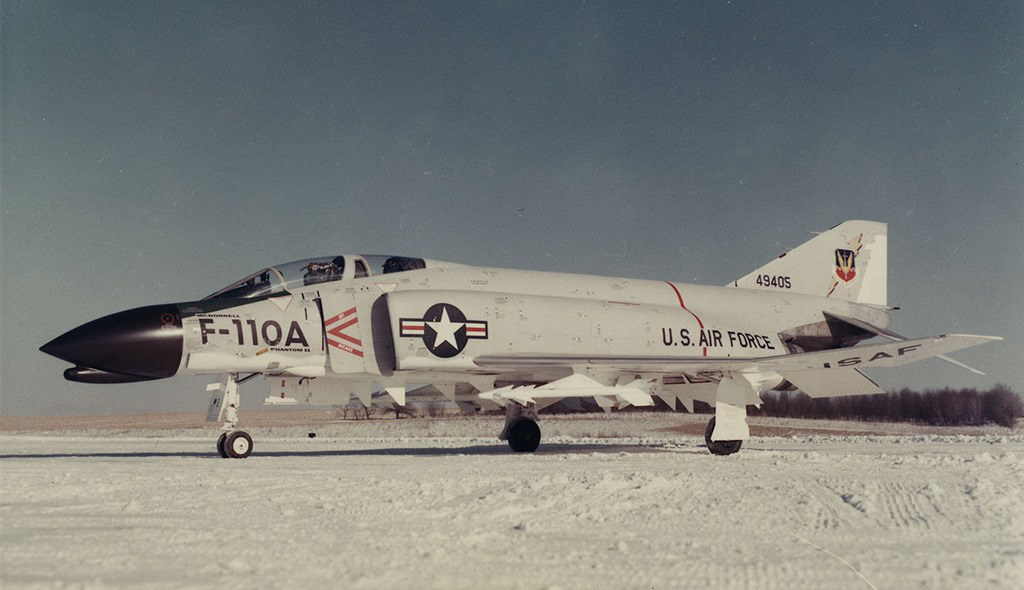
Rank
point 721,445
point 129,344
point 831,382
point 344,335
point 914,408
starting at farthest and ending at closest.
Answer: point 914,408
point 831,382
point 721,445
point 344,335
point 129,344

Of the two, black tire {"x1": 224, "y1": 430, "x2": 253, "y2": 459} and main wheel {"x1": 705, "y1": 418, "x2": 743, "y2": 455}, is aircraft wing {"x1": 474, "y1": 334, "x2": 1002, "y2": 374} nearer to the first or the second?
main wheel {"x1": 705, "y1": 418, "x2": 743, "y2": 455}

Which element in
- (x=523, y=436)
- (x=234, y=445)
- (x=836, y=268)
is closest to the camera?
(x=234, y=445)

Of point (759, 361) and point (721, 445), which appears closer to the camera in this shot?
point (759, 361)

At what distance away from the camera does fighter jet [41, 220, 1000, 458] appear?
1108 centimetres

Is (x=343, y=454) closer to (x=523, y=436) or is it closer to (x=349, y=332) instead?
(x=349, y=332)

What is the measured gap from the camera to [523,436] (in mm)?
13766

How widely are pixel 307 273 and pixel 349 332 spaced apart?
3.76ft

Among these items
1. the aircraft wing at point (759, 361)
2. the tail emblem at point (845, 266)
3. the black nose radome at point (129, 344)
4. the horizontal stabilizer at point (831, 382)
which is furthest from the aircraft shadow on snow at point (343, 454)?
the tail emblem at point (845, 266)

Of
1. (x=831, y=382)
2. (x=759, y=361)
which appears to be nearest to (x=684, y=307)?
(x=759, y=361)

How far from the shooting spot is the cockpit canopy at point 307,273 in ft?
39.4

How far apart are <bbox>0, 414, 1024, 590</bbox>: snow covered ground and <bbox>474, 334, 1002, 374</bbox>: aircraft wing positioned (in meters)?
3.75

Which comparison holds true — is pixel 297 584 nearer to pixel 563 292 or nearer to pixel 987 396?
pixel 563 292

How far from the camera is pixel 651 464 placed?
10398 millimetres

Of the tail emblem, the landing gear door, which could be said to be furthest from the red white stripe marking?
the tail emblem
